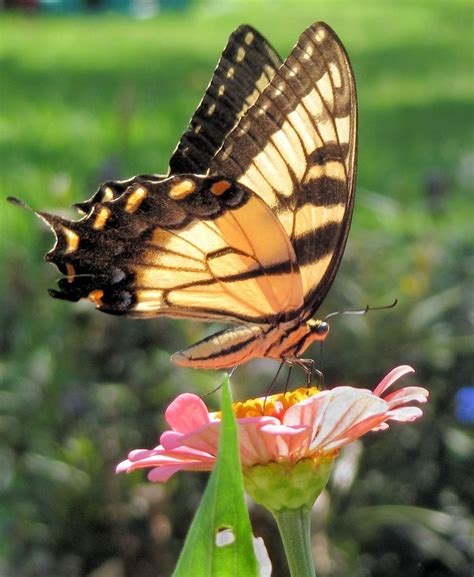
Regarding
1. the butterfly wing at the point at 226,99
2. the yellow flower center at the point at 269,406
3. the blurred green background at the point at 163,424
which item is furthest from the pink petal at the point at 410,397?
the blurred green background at the point at 163,424

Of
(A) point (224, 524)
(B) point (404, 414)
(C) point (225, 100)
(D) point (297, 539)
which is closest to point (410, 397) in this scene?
(B) point (404, 414)

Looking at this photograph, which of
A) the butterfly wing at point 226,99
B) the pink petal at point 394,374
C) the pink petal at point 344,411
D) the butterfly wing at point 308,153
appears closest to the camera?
the pink petal at point 344,411

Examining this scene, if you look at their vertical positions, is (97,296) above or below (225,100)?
below

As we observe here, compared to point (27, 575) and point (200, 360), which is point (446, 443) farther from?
point (200, 360)

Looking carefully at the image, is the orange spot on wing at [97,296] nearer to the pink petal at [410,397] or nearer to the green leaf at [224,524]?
the pink petal at [410,397]

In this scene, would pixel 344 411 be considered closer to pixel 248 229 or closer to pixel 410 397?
pixel 410 397
